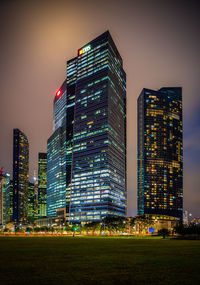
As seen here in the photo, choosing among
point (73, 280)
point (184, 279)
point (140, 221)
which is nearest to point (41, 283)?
point (73, 280)

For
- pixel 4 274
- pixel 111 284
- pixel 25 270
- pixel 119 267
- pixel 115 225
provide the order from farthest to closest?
pixel 115 225, pixel 119 267, pixel 25 270, pixel 4 274, pixel 111 284

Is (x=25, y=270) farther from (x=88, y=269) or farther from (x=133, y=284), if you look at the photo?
(x=133, y=284)

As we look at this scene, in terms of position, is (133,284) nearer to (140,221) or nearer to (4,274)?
(4,274)

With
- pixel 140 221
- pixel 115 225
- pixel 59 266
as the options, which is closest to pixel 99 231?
pixel 115 225

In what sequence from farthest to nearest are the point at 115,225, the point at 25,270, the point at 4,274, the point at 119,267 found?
→ 1. the point at 115,225
2. the point at 119,267
3. the point at 25,270
4. the point at 4,274

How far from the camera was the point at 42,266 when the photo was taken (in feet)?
81.6

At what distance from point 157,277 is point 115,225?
172887 millimetres

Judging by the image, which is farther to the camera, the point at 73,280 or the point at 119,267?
the point at 119,267

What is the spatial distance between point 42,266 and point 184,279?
11343 mm

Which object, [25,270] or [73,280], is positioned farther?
[25,270]

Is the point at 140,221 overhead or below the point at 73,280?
below

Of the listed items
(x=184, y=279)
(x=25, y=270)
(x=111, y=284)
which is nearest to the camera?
(x=111, y=284)

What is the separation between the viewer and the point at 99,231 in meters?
196

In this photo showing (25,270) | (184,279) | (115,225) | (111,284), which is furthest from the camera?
(115,225)
